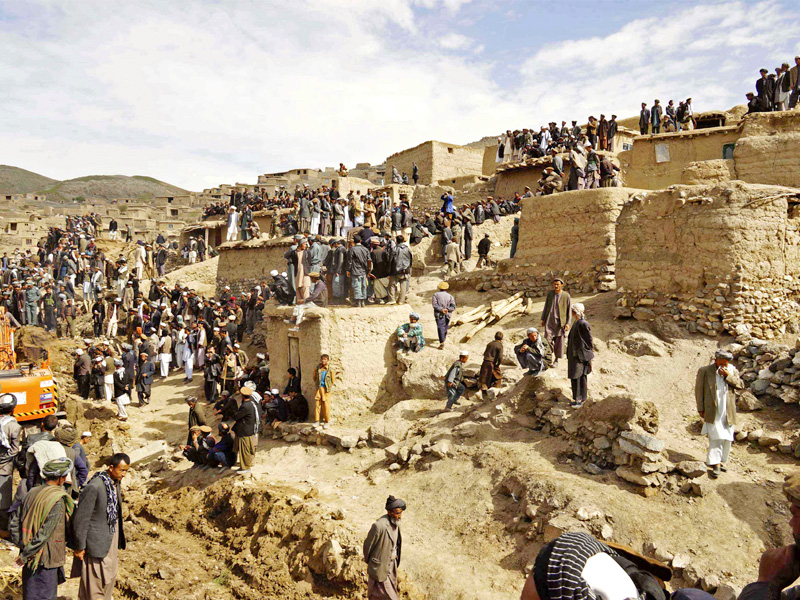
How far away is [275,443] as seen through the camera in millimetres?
9859

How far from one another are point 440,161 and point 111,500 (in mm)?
25525

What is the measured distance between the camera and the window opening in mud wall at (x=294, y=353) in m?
10.7

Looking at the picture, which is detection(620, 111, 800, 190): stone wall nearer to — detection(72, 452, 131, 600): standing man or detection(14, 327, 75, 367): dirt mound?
detection(72, 452, 131, 600): standing man

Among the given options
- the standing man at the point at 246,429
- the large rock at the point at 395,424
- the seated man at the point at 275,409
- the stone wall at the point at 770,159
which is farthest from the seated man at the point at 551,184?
the standing man at the point at 246,429

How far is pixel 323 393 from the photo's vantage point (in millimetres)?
9773

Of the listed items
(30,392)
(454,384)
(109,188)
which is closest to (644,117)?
(454,384)

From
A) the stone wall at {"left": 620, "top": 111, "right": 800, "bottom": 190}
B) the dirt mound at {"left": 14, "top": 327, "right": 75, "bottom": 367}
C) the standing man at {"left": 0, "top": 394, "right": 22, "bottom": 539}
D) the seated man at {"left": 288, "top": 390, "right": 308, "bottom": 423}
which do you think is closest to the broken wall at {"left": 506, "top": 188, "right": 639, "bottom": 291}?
the stone wall at {"left": 620, "top": 111, "right": 800, "bottom": 190}

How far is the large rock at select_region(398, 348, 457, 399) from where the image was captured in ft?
33.1

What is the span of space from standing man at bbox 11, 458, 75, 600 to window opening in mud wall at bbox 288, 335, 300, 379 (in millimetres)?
5895

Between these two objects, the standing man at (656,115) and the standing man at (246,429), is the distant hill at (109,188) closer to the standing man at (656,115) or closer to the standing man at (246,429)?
the standing man at (656,115)

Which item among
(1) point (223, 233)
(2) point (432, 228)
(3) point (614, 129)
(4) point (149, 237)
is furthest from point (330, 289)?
(4) point (149, 237)

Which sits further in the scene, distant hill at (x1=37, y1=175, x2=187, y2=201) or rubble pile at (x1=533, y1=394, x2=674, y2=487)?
distant hill at (x1=37, y1=175, x2=187, y2=201)

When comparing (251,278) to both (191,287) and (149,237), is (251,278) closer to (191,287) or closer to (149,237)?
(191,287)

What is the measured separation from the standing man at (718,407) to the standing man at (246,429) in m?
6.20
